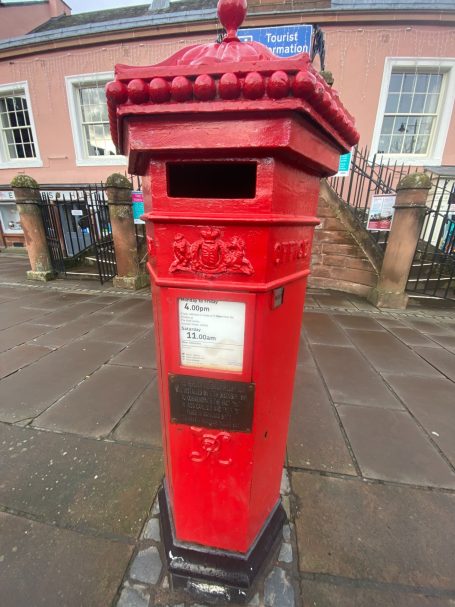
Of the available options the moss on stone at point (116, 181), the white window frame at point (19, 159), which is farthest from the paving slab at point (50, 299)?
the white window frame at point (19, 159)

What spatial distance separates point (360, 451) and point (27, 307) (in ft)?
17.6

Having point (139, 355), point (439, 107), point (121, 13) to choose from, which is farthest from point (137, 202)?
point (121, 13)

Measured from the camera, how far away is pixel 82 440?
2088mm

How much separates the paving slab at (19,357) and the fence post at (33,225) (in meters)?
3.68

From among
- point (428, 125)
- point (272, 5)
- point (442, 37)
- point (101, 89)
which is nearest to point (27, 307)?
point (101, 89)

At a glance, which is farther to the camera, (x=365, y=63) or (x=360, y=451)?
(x=365, y=63)

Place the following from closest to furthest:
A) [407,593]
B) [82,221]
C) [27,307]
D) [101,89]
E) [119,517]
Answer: [407,593] < [119,517] < [27,307] < [82,221] < [101,89]

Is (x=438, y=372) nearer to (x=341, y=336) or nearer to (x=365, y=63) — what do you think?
(x=341, y=336)

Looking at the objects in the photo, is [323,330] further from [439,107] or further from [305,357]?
[439,107]

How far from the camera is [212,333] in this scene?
3.22 feet

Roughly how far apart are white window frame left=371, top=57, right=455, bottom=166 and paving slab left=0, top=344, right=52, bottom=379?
8809 mm

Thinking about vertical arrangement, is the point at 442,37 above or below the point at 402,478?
above

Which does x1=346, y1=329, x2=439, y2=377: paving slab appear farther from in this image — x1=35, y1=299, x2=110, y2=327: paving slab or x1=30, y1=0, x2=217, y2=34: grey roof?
x1=30, y1=0, x2=217, y2=34: grey roof

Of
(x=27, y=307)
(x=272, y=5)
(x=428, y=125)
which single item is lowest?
(x=27, y=307)
